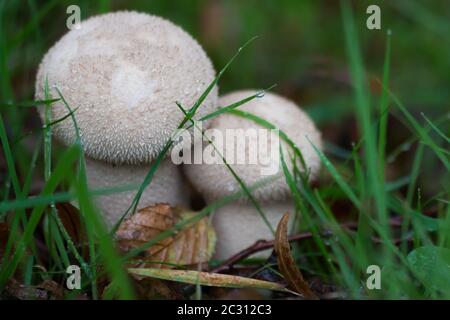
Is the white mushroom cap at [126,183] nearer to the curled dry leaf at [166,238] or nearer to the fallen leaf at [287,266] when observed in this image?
the curled dry leaf at [166,238]

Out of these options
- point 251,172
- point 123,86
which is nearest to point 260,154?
point 251,172

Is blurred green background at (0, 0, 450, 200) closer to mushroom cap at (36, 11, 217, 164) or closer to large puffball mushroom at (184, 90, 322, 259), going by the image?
large puffball mushroom at (184, 90, 322, 259)

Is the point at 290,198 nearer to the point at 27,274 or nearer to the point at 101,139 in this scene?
the point at 101,139

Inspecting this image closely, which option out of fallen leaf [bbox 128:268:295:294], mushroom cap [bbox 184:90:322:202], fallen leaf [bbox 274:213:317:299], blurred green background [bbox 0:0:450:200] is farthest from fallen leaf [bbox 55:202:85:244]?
blurred green background [bbox 0:0:450:200]

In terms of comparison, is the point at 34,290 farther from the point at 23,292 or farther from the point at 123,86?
the point at 123,86

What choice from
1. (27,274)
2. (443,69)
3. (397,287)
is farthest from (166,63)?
(443,69)

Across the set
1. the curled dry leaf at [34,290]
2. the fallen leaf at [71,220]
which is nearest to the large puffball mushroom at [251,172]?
the fallen leaf at [71,220]
